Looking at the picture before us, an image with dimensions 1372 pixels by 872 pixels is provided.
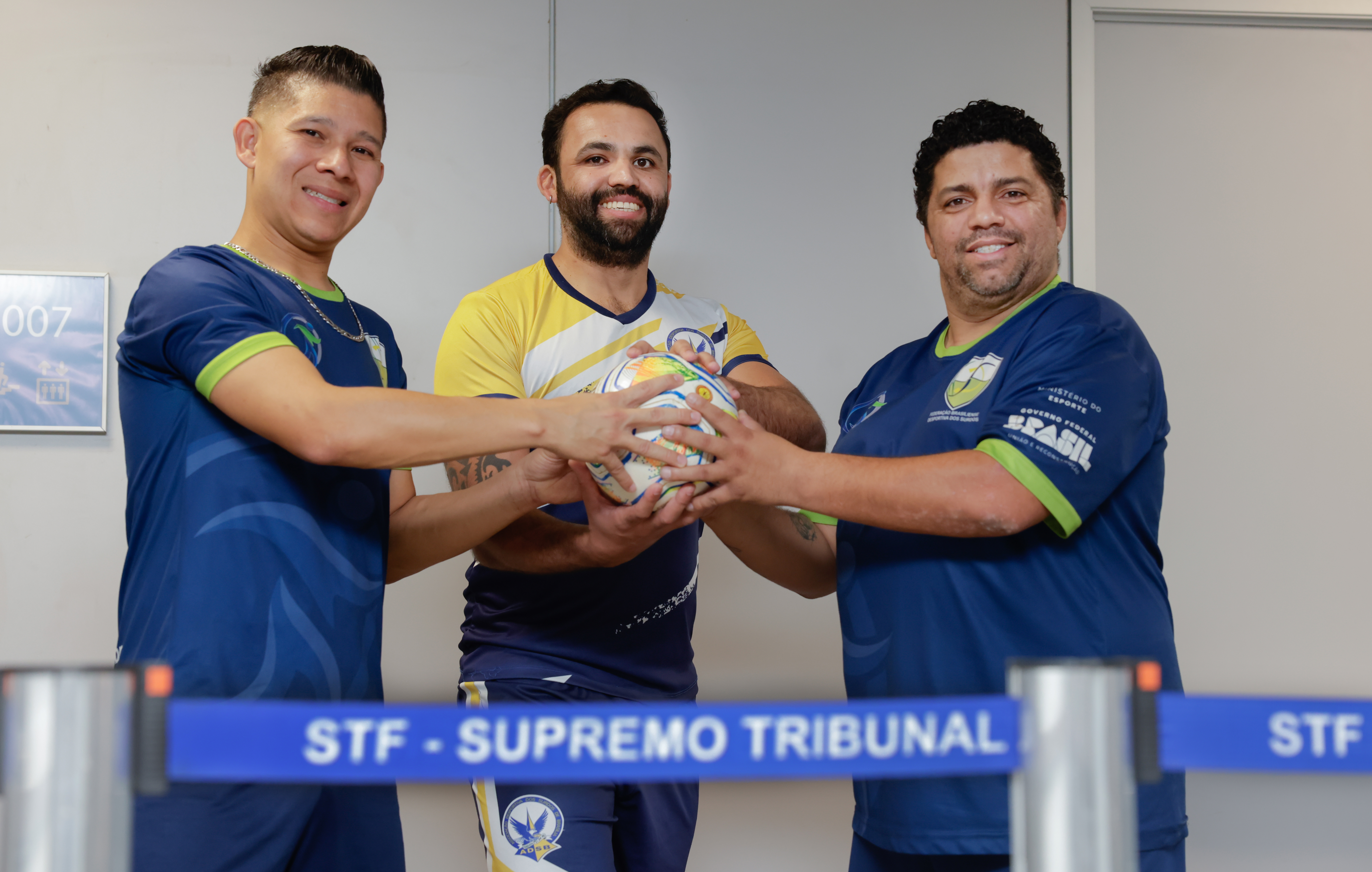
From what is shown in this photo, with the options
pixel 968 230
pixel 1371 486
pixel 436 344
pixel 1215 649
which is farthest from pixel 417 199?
pixel 1371 486

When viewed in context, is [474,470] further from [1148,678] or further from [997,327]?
[1148,678]

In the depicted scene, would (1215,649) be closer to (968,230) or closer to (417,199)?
(968,230)

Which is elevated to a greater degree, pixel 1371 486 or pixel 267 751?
pixel 1371 486

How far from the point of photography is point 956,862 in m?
1.65

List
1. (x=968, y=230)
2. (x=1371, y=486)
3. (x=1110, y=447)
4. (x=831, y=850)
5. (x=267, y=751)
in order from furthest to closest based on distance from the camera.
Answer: (x=1371, y=486) → (x=831, y=850) → (x=968, y=230) → (x=1110, y=447) → (x=267, y=751)

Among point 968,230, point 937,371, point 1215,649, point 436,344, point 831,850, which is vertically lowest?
point 831,850

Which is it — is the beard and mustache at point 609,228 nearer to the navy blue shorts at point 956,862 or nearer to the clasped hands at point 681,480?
the clasped hands at point 681,480

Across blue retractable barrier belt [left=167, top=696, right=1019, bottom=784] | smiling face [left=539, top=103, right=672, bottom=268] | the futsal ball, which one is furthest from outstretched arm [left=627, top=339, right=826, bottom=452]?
blue retractable barrier belt [left=167, top=696, right=1019, bottom=784]

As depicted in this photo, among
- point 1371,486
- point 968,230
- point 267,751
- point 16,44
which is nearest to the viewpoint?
point 267,751

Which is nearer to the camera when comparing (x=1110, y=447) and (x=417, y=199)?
(x=1110, y=447)

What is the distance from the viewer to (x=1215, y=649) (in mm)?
3490

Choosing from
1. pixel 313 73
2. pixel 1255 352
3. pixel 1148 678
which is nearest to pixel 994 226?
pixel 1148 678

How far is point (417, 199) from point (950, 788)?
96.4 inches

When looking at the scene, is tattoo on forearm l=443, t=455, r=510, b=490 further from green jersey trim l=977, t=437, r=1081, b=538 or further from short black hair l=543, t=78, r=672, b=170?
green jersey trim l=977, t=437, r=1081, b=538
